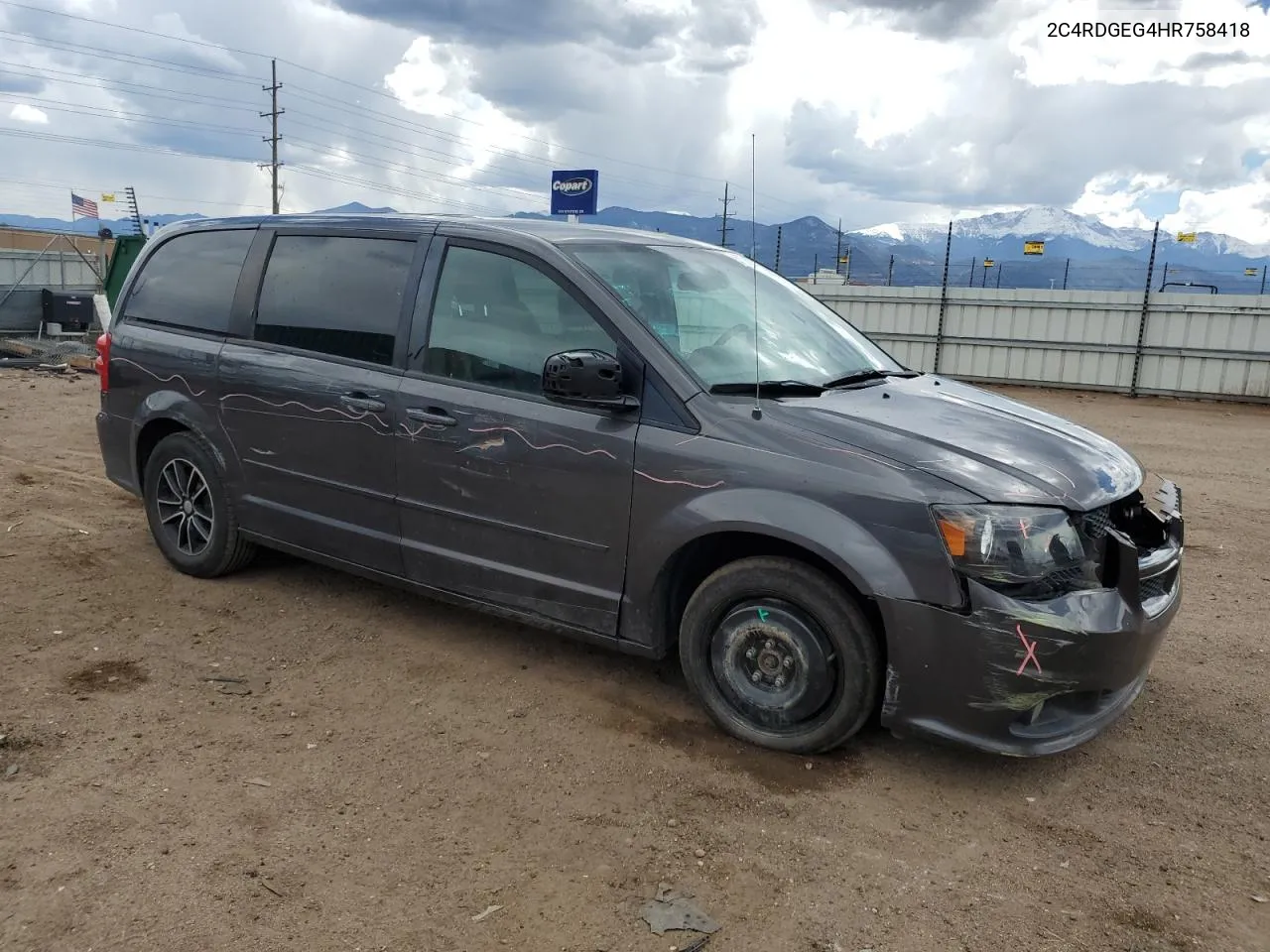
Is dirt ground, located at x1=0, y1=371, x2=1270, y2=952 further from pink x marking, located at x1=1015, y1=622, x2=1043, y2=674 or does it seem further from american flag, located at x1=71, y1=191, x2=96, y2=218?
american flag, located at x1=71, y1=191, x2=96, y2=218

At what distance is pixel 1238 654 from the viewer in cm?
448

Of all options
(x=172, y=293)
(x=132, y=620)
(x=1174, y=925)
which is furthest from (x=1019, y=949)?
(x=172, y=293)

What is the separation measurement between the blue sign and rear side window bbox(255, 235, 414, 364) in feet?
57.4

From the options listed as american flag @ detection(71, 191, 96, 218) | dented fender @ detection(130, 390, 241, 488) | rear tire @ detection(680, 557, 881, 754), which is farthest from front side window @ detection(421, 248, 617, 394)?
american flag @ detection(71, 191, 96, 218)

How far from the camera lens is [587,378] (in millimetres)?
3398

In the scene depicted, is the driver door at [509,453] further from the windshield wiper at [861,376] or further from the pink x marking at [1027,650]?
the pink x marking at [1027,650]

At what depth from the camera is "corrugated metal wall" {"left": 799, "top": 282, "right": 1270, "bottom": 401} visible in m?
15.5

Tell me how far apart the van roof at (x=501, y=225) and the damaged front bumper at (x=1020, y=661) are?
6.79 ft

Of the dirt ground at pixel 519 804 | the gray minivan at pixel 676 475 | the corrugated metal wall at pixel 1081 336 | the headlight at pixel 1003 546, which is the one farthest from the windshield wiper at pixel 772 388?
the corrugated metal wall at pixel 1081 336

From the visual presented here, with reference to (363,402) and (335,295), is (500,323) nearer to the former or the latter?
(363,402)

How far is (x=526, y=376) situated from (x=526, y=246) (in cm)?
56

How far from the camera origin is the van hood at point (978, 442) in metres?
3.10

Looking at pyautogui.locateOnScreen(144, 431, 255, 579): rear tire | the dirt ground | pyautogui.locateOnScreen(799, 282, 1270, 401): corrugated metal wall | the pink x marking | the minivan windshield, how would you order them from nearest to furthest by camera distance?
the dirt ground, the pink x marking, the minivan windshield, pyautogui.locateOnScreen(144, 431, 255, 579): rear tire, pyautogui.locateOnScreen(799, 282, 1270, 401): corrugated metal wall

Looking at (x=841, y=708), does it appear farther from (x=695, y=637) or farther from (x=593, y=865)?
(x=593, y=865)
